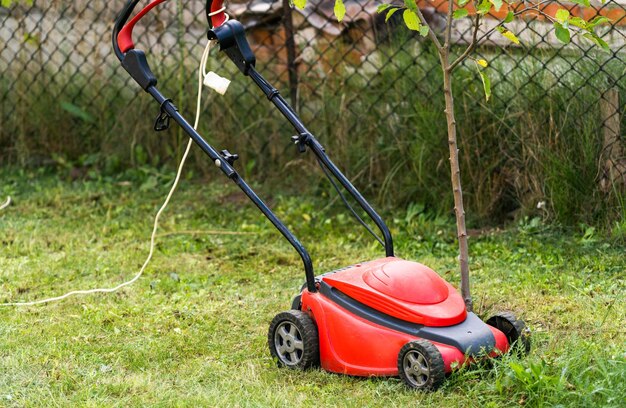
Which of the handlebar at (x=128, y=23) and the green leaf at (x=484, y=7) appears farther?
the handlebar at (x=128, y=23)

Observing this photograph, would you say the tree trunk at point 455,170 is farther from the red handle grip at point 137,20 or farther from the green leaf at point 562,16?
the red handle grip at point 137,20

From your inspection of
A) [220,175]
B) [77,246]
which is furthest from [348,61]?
[77,246]

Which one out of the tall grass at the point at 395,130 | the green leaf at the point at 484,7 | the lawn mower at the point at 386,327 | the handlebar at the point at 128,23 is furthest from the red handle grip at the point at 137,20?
the tall grass at the point at 395,130

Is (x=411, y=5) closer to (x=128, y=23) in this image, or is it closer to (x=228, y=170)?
(x=228, y=170)

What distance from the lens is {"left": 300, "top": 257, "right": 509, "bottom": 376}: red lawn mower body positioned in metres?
2.85

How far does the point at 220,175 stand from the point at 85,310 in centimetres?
194

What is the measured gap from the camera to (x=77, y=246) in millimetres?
4578

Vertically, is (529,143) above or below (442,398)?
above

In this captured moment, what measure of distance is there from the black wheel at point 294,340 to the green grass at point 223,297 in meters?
0.06

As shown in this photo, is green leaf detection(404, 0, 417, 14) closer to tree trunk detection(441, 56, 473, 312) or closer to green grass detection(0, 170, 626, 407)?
tree trunk detection(441, 56, 473, 312)

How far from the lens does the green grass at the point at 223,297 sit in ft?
9.40

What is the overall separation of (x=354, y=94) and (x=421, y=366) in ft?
7.78

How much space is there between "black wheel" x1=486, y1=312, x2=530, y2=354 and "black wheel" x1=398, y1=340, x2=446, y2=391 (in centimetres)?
34

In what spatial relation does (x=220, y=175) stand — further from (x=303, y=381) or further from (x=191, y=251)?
(x=303, y=381)
